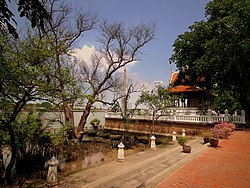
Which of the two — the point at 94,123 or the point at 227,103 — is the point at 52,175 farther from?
the point at 94,123

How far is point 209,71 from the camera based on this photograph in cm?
1947

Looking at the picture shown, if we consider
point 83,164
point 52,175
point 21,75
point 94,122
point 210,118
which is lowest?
point 83,164

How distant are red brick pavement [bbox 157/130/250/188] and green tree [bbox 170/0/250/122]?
8916 mm

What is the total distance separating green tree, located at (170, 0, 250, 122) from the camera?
661 inches

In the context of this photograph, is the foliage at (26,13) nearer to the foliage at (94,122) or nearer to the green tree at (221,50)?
the green tree at (221,50)

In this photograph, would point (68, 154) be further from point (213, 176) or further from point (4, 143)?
point (213, 176)

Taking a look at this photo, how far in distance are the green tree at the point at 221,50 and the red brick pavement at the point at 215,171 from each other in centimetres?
892

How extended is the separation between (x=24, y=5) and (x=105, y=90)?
18213 millimetres

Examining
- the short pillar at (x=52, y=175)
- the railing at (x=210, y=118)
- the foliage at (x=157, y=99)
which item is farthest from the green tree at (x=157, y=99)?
the short pillar at (x=52, y=175)

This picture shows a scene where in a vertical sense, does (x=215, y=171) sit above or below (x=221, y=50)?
below

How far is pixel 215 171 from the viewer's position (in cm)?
765

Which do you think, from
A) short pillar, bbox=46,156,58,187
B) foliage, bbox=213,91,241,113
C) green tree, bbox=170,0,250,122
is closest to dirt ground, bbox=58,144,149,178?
short pillar, bbox=46,156,58,187

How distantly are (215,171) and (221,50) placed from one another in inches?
505

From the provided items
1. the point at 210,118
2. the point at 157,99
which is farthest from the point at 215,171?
the point at 210,118
